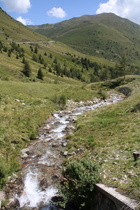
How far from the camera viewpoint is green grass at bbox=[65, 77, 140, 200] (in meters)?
9.74

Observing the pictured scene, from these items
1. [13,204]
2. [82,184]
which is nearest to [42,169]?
[13,204]

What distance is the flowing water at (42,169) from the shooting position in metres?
10.9

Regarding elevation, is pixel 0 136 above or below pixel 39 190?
above

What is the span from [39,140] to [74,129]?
5.34 meters

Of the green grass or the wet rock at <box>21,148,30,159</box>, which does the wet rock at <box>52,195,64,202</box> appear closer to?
the green grass

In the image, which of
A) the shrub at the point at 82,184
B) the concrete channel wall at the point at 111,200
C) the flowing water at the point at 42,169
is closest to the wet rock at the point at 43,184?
the flowing water at the point at 42,169

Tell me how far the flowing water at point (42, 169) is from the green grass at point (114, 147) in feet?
6.00

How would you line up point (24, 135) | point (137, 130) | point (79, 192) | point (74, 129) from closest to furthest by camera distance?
point (79, 192)
point (137, 130)
point (24, 135)
point (74, 129)

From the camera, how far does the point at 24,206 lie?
1041 centimetres

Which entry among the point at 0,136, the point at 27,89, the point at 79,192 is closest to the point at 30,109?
the point at 0,136

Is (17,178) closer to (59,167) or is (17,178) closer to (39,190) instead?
(39,190)

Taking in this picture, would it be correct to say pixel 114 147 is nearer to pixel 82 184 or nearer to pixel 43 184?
pixel 82 184

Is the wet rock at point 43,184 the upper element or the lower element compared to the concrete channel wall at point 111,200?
lower

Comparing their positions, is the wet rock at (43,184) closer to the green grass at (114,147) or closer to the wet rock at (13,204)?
the wet rock at (13,204)
